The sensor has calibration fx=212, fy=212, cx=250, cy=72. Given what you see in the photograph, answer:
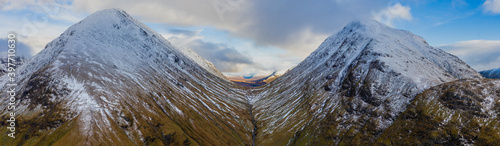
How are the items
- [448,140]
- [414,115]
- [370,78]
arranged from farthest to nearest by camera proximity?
[370,78]
[414,115]
[448,140]

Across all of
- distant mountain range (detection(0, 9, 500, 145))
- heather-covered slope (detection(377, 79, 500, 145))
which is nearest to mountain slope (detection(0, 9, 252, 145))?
distant mountain range (detection(0, 9, 500, 145))

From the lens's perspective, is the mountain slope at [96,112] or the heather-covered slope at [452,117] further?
the mountain slope at [96,112]

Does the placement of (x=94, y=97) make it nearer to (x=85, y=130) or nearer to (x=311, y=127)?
(x=85, y=130)

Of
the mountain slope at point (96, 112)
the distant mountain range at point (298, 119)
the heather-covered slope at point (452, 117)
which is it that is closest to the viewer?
the heather-covered slope at point (452, 117)

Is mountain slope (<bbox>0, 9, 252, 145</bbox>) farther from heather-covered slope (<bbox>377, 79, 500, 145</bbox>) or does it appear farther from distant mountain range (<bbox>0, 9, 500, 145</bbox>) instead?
heather-covered slope (<bbox>377, 79, 500, 145</bbox>)

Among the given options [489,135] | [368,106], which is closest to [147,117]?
[368,106]

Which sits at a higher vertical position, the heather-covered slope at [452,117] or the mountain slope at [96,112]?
the mountain slope at [96,112]

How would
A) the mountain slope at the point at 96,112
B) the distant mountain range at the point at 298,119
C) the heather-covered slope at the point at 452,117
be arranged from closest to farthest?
the heather-covered slope at the point at 452,117 → the distant mountain range at the point at 298,119 → the mountain slope at the point at 96,112

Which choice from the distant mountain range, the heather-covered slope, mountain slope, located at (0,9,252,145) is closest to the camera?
the heather-covered slope

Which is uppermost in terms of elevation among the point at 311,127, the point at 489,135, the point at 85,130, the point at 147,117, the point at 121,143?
the point at 147,117

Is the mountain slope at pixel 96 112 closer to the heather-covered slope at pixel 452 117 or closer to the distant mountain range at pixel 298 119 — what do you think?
the distant mountain range at pixel 298 119

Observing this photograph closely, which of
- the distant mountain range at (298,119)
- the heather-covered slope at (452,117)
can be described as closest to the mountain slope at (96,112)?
the distant mountain range at (298,119)
